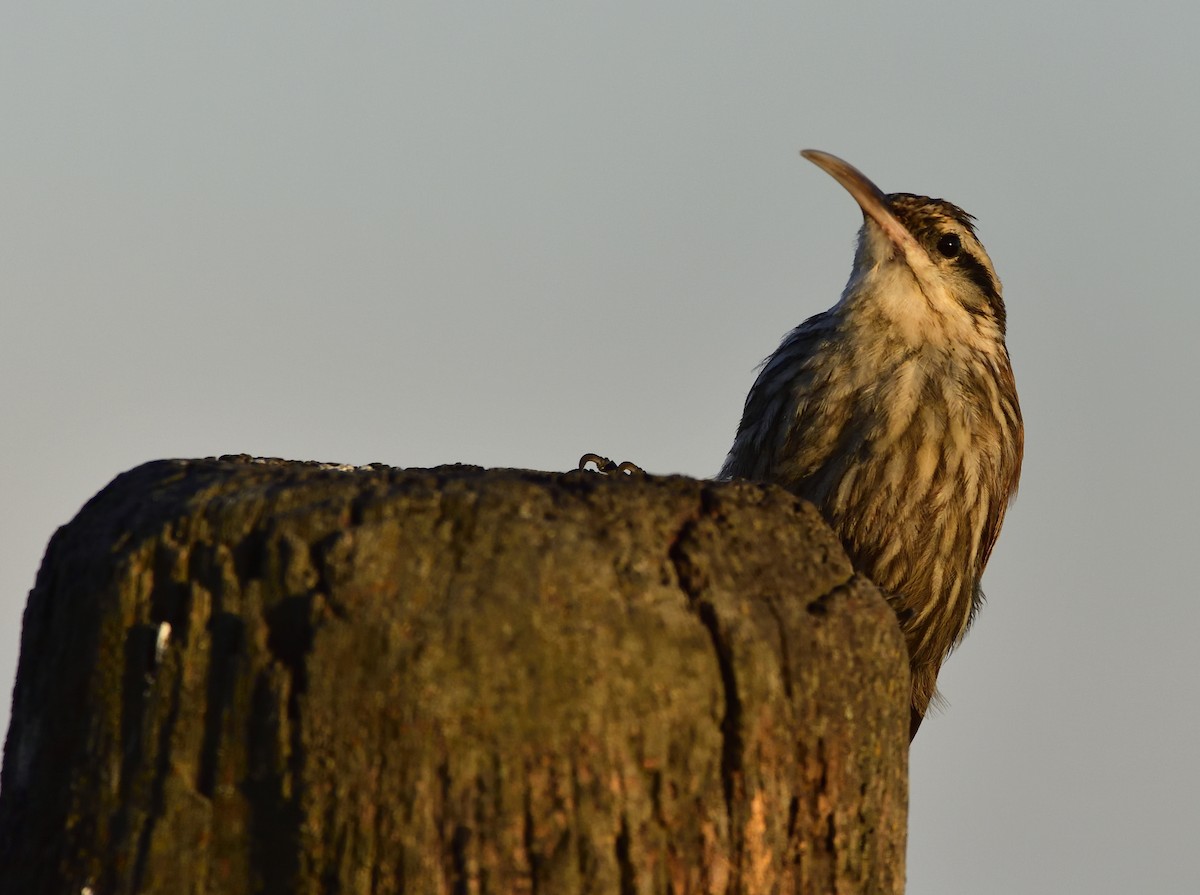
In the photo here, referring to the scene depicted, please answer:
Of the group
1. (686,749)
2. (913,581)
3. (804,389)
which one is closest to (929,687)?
(913,581)

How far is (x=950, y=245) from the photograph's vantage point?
25.4ft

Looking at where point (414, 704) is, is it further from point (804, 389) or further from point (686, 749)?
point (804, 389)

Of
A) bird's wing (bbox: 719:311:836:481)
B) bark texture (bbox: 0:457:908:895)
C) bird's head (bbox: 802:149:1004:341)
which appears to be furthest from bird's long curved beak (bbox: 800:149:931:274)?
bark texture (bbox: 0:457:908:895)

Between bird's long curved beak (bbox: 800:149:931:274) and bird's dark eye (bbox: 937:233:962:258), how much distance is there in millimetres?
139

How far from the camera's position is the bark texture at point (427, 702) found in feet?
8.62

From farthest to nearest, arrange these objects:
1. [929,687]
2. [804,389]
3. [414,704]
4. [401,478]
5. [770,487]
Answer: [929,687] → [804,389] → [770,487] → [401,478] → [414,704]

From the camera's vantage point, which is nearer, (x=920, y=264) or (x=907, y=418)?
(x=907, y=418)

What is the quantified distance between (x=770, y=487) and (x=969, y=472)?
404 cm

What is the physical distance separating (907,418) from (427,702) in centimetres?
465

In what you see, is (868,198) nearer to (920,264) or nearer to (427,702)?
(920,264)

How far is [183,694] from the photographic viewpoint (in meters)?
2.70

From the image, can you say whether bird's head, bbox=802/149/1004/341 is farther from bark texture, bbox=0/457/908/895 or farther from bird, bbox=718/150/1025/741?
bark texture, bbox=0/457/908/895

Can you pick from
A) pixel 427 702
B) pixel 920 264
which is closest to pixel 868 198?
pixel 920 264

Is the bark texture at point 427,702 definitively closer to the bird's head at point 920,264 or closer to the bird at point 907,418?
the bird at point 907,418
